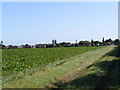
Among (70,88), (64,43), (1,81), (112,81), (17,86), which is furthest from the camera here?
(64,43)

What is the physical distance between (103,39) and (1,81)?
415 feet

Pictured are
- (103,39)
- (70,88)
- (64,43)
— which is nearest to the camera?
(70,88)

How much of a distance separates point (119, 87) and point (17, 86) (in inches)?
185

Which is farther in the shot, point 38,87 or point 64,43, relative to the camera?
point 64,43

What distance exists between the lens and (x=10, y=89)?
9.59m

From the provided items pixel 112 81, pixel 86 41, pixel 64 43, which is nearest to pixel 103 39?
pixel 86 41

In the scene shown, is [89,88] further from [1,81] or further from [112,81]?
[1,81]

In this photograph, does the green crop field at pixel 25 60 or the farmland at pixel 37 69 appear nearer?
the farmland at pixel 37 69

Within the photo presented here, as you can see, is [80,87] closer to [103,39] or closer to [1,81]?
[1,81]

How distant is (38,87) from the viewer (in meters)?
9.64

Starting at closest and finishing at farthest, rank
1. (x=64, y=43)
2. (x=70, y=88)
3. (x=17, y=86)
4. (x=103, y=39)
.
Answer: (x=70, y=88) < (x=17, y=86) < (x=64, y=43) < (x=103, y=39)

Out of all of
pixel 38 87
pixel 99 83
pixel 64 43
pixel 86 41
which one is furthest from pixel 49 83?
pixel 86 41

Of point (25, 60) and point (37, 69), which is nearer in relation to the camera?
point (37, 69)

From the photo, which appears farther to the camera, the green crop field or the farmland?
the green crop field
